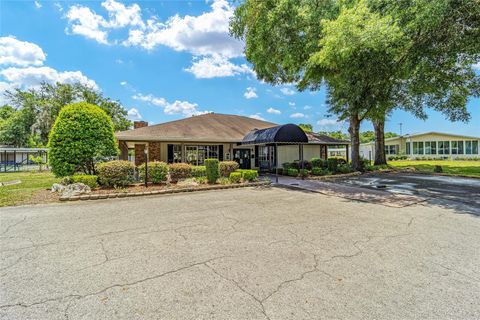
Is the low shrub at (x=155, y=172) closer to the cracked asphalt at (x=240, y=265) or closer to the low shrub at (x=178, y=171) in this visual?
the low shrub at (x=178, y=171)

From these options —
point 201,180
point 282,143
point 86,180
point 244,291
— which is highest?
point 282,143

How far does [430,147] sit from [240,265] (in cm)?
4236

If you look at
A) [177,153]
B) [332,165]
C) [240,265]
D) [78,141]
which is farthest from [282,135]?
[240,265]

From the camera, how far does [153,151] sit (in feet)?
51.8

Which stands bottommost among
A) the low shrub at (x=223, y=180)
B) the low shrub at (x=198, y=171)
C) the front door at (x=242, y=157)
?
the low shrub at (x=223, y=180)

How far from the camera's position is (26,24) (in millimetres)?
10688

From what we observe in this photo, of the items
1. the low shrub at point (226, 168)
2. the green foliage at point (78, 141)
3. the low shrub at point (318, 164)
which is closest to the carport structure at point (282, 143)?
the low shrub at point (318, 164)

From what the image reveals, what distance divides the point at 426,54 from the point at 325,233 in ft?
35.1

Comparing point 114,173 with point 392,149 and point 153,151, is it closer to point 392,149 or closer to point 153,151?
point 153,151

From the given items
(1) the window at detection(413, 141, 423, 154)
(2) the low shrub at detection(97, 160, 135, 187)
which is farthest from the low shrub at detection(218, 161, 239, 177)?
(1) the window at detection(413, 141, 423, 154)

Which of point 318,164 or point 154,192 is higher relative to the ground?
point 318,164

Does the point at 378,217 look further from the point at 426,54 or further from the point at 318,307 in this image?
the point at 426,54

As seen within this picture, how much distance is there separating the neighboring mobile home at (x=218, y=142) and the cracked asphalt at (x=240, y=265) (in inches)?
346

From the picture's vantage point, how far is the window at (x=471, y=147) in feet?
107
